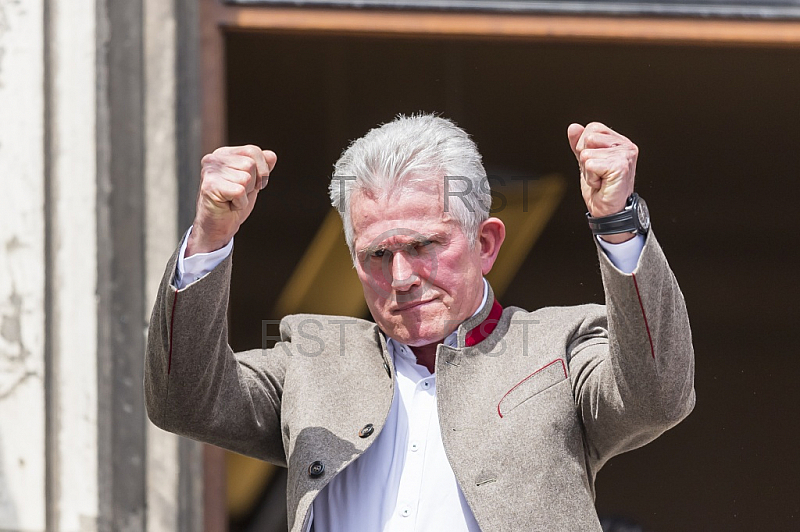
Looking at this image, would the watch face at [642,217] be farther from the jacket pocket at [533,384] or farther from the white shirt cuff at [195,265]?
the white shirt cuff at [195,265]

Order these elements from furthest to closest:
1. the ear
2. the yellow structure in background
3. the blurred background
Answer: the yellow structure in background → the blurred background → the ear

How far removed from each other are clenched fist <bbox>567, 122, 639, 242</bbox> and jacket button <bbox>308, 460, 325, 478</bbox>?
23.7 inches

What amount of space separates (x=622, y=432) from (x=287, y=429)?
0.57 metres

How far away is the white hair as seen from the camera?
1772 mm

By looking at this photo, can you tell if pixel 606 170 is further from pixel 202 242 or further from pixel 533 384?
pixel 202 242

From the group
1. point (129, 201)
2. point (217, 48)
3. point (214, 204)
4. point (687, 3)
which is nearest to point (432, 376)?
point (214, 204)

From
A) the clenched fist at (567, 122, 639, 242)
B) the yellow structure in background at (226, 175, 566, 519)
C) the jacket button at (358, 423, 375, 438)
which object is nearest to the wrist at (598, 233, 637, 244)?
the clenched fist at (567, 122, 639, 242)

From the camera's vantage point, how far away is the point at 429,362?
1851 mm

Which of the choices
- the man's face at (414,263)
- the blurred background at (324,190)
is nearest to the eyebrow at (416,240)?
the man's face at (414,263)

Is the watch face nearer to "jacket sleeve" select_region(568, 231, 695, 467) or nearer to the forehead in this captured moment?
"jacket sleeve" select_region(568, 231, 695, 467)

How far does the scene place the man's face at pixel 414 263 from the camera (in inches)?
68.9

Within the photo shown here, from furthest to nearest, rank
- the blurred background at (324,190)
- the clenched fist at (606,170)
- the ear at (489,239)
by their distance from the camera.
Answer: the blurred background at (324,190), the ear at (489,239), the clenched fist at (606,170)

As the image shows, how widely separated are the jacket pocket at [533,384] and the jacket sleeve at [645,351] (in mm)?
104

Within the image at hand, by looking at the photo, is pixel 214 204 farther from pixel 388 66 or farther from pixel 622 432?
pixel 388 66
